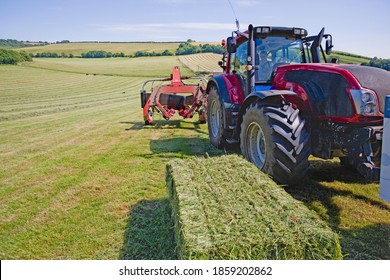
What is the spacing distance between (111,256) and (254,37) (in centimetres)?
421

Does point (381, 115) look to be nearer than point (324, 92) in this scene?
Yes

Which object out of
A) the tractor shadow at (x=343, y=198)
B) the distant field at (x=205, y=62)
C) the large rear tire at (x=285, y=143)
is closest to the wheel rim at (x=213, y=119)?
the tractor shadow at (x=343, y=198)

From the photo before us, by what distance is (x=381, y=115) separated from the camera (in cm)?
392

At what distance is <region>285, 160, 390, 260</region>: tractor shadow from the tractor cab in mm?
1747

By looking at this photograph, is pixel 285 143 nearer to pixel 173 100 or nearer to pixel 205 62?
pixel 173 100

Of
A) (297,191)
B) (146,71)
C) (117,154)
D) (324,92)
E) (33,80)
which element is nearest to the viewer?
(324,92)

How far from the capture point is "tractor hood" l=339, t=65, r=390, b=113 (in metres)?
3.93

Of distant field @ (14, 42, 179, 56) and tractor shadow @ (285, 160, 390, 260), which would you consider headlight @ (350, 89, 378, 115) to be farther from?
distant field @ (14, 42, 179, 56)

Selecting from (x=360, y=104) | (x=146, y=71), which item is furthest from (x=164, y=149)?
(x=146, y=71)

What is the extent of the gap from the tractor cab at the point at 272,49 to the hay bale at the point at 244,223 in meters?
2.50

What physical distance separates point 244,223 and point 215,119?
16.7 ft

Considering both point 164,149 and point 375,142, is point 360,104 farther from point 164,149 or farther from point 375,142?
point 164,149

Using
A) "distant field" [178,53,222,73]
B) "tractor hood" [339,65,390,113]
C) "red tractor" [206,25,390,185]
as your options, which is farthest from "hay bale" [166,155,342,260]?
"distant field" [178,53,222,73]

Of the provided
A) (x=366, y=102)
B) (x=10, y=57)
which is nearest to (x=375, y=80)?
(x=366, y=102)
